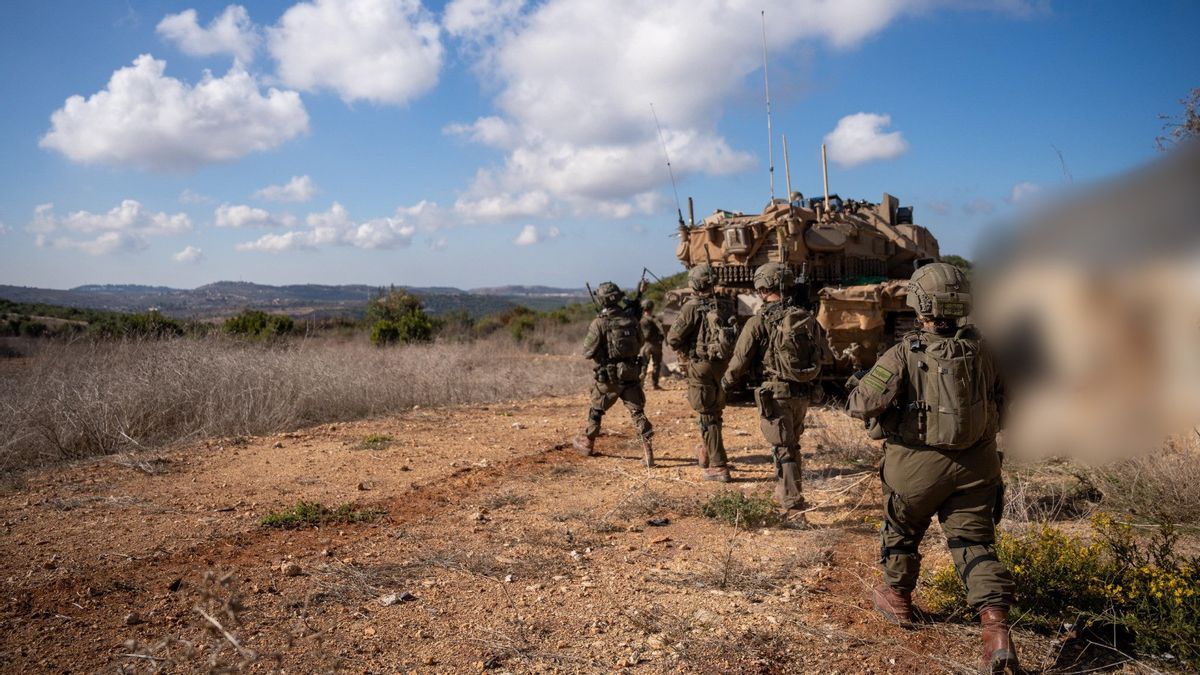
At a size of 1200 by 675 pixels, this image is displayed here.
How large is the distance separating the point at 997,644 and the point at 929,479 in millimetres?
691

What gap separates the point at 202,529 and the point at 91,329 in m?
7.29

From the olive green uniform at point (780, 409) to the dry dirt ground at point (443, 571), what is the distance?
386 millimetres

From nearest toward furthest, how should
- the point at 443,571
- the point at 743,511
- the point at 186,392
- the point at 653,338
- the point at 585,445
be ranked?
the point at 443,571 < the point at 743,511 < the point at 585,445 < the point at 186,392 < the point at 653,338

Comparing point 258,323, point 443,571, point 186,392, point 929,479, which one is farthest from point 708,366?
point 258,323

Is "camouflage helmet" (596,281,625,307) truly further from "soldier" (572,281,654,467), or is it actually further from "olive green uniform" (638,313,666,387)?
"olive green uniform" (638,313,666,387)

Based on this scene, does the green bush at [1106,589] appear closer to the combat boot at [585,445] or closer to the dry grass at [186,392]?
the combat boot at [585,445]

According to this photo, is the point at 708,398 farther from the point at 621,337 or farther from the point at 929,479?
the point at 929,479

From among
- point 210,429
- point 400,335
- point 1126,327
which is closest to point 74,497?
point 210,429

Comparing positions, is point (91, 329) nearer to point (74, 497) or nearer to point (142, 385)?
point (142, 385)

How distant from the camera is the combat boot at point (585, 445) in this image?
7.67 m

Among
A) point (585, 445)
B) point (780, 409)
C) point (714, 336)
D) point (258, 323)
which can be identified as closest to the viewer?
point (780, 409)

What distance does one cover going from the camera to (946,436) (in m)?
3.16

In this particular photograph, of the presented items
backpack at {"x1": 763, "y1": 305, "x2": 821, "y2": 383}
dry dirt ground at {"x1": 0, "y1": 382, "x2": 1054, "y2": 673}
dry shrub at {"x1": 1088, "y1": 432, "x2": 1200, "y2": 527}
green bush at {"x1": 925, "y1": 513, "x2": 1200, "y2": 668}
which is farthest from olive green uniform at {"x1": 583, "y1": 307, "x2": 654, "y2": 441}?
dry shrub at {"x1": 1088, "y1": 432, "x2": 1200, "y2": 527}

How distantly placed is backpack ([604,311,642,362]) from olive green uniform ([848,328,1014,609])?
3.72 m
